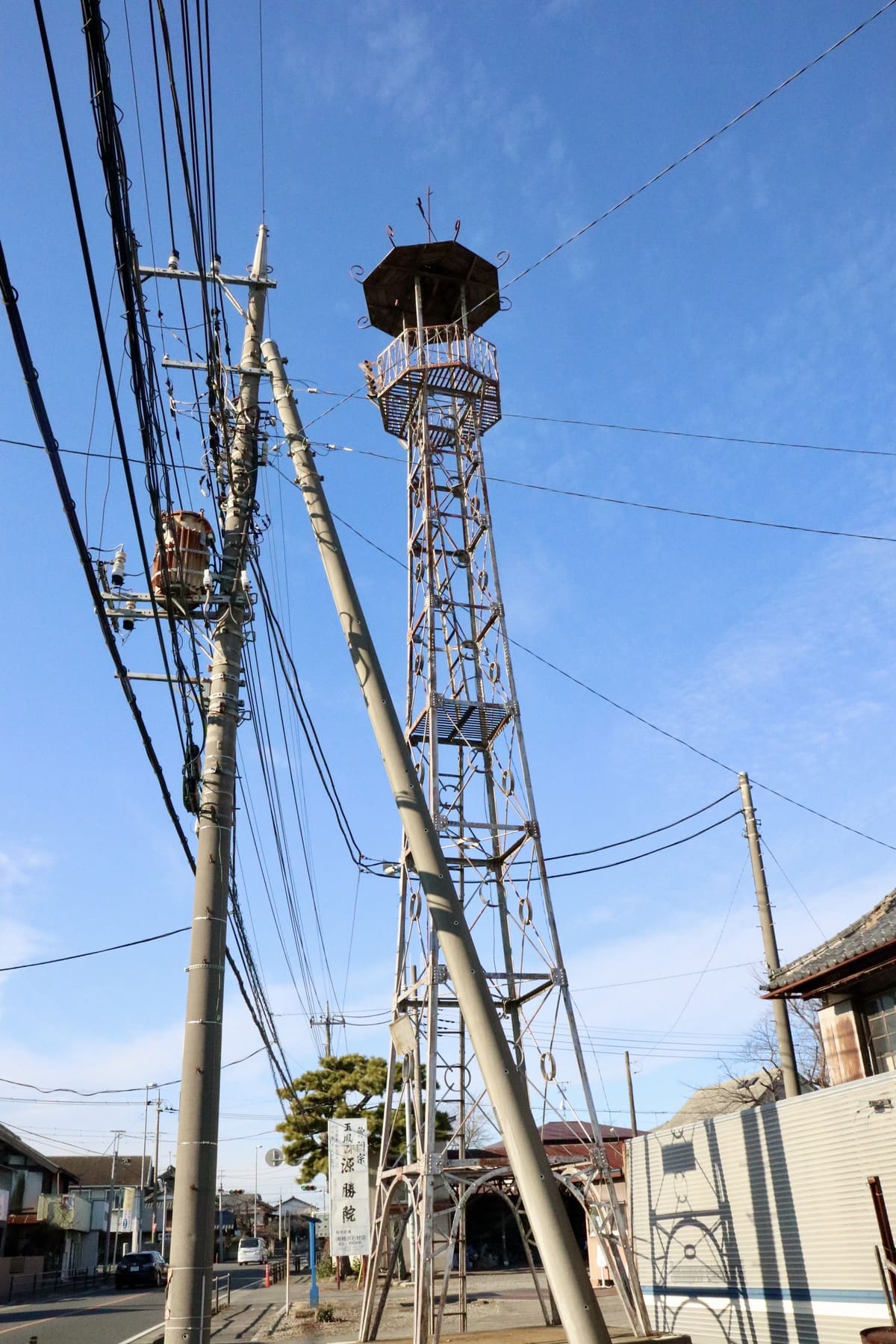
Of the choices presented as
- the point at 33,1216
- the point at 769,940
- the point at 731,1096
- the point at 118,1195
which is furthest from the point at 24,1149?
the point at 769,940

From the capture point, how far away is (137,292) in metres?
8.91

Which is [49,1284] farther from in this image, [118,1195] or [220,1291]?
[118,1195]

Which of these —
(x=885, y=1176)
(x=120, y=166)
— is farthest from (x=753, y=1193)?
(x=120, y=166)

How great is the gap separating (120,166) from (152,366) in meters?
2.74

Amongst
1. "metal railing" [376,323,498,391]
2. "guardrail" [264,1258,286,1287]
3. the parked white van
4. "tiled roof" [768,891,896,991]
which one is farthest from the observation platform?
the parked white van

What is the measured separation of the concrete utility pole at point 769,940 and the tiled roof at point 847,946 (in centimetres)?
88

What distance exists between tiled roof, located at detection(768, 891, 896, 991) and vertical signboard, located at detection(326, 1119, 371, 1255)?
33.3ft

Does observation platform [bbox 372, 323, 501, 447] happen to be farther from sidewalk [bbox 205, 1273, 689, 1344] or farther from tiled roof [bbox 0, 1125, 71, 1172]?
tiled roof [bbox 0, 1125, 71, 1172]

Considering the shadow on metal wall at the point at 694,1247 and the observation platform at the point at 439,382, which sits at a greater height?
the observation platform at the point at 439,382

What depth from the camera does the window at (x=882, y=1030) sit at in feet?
53.8

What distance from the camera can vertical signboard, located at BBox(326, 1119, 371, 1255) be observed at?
21.8 meters

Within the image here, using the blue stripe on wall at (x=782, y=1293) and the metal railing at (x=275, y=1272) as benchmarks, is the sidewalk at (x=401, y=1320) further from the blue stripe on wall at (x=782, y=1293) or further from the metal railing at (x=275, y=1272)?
the metal railing at (x=275, y=1272)

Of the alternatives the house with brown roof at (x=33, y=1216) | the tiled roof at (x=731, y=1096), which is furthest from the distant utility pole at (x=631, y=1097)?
the house with brown roof at (x=33, y=1216)

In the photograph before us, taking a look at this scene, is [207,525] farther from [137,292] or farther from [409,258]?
[409,258]
